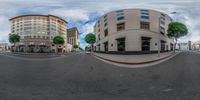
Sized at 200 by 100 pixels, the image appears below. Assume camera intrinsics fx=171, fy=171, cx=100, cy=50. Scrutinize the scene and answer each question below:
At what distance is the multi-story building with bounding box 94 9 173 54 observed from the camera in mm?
9180

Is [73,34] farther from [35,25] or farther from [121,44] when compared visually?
[121,44]

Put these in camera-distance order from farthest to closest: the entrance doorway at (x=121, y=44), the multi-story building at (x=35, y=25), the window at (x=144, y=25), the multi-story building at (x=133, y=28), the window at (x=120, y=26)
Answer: the multi-story building at (x=35, y=25), the entrance doorway at (x=121, y=44), the window at (x=144, y=25), the window at (x=120, y=26), the multi-story building at (x=133, y=28)

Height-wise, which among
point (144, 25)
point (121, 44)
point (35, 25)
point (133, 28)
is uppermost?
point (35, 25)

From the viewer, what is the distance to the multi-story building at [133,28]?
918 centimetres

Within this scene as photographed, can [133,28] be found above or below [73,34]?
below

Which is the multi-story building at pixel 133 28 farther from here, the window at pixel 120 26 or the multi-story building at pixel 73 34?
the multi-story building at pixel 73 34

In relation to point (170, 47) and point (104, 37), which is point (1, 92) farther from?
point (170, 47)

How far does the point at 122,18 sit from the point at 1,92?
21.3 ft

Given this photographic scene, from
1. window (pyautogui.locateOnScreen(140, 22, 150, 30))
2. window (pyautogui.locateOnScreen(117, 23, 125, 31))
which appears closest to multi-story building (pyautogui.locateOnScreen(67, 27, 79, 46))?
window (pyautogui.locateOnScreen(117, 23, 125, 31))

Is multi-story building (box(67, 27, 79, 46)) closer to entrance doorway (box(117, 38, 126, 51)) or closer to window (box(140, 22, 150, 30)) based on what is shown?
entrance doorway (box(117, 38, 126, 51))

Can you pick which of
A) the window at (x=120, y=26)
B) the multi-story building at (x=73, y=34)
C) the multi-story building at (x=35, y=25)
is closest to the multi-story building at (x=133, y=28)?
the window at (x=120, y=26)

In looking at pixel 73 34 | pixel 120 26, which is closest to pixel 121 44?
pixel 120 26

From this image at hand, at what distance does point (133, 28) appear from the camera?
955 cm

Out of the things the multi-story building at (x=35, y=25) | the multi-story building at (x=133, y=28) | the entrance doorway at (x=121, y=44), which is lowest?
the entrance doorway at (x=121, y=44)
